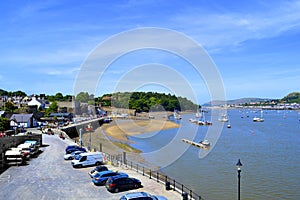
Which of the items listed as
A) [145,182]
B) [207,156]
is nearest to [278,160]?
[207,156]

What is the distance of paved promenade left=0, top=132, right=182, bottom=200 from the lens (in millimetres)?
23141

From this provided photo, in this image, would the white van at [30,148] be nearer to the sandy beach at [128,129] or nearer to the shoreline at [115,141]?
the shoreline at [115,141]

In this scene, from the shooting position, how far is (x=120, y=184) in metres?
24.0

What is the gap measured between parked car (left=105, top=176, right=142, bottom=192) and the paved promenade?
0.42 metres

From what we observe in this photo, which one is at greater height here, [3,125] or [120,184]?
[3,125]

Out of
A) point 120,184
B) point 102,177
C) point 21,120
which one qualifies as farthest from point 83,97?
point 120,184

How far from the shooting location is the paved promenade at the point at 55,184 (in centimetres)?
2314

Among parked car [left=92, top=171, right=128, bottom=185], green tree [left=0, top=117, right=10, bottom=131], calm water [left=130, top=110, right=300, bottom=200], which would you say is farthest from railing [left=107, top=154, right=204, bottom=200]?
green tree [left=0, top=117, right=10, bottom=131]

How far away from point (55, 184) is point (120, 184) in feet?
19.1

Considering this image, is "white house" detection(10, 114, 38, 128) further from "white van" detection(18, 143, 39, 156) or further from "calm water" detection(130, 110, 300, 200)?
"white van" detection(18, 143, 39, 156)

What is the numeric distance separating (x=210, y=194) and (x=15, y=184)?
16972 millimetres

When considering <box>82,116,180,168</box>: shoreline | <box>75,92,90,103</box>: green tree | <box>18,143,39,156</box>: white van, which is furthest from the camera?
<box>75,92,90,103</box>: green tree

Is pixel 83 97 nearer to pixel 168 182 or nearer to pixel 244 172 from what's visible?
pixel 244 172

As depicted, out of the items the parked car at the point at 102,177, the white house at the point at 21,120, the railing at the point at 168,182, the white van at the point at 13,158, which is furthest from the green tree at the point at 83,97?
the parked car at the point at 102,177
